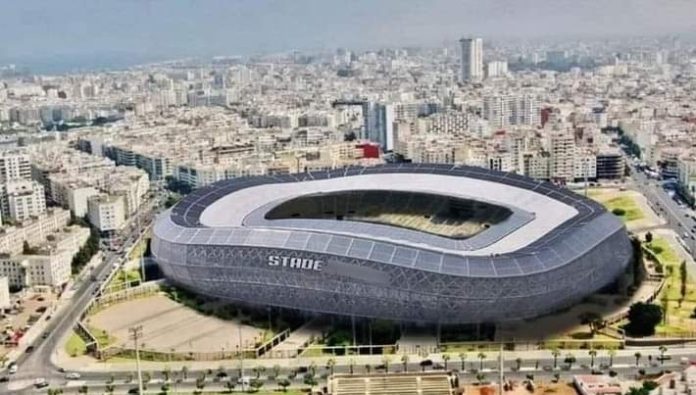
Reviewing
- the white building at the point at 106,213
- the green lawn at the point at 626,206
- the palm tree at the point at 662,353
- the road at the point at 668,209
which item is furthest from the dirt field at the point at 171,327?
the green lawn at the point at 626,206

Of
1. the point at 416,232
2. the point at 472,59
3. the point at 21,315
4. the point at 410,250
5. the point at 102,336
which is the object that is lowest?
the point at 21,315

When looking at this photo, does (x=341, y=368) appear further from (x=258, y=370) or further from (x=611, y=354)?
(x=611, y=354)

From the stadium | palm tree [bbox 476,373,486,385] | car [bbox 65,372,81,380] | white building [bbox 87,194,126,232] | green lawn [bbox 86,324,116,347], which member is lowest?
car [bbox 65,372,81,380]

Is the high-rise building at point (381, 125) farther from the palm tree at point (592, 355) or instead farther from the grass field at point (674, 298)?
the palm tree at point (592, 355)

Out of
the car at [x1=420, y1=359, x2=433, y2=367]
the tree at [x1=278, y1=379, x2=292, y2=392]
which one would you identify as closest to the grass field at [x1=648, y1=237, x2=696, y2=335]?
the car at [x1=420, y1=359, x2=433, y2=367]

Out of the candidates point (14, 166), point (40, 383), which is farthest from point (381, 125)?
point (40, 383)

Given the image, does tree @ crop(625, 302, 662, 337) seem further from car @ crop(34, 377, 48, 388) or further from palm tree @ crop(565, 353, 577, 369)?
car @ crop(34, 377, 48, 388)
